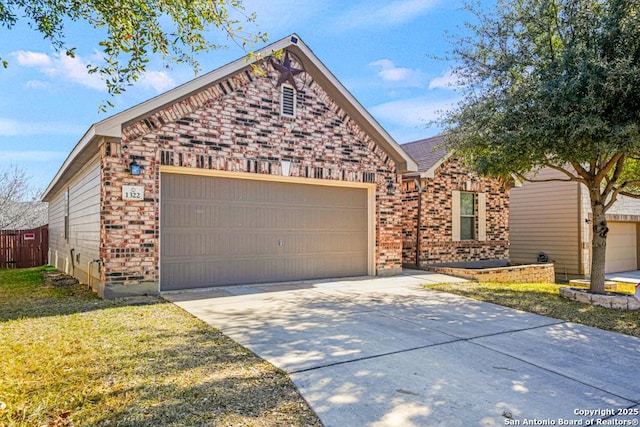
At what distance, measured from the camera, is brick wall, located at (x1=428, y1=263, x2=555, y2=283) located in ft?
39.2

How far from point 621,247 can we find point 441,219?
35.1 feet

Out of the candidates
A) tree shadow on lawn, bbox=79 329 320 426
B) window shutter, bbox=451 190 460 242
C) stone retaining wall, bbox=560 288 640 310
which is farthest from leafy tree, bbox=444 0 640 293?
tree shadow on lawn, bbox=79 329 320 426

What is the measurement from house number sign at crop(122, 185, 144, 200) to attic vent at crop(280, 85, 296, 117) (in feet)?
12.2

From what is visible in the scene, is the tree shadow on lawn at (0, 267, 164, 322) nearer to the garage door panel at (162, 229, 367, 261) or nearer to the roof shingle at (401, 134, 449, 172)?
the garage door panel at (162, 229, 367, 261)

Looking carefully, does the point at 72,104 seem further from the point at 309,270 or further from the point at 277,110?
the point at 309,270

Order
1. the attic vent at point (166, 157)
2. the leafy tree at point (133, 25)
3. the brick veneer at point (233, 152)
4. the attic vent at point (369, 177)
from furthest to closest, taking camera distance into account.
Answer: the attic vent at point (369, 177)
the attic vent at point (166, 157)
the brick veneer at point (233, 152)
the leafy tree at point (133, 25)

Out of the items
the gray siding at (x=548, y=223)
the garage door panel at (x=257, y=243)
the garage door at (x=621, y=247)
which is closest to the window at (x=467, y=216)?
the gray siding at (x=548, y=223)

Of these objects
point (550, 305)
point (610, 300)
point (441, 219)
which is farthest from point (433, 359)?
A: point (441, 219)

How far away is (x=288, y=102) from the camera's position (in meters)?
10.0

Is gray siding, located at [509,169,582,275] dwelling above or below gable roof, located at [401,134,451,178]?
below

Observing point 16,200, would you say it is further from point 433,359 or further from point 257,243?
point 433,359

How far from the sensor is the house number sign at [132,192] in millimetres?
7852

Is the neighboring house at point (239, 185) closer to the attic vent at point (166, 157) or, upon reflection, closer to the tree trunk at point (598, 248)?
the attic vent at point (166, 157)

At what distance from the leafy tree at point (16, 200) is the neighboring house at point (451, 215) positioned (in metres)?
24.0
